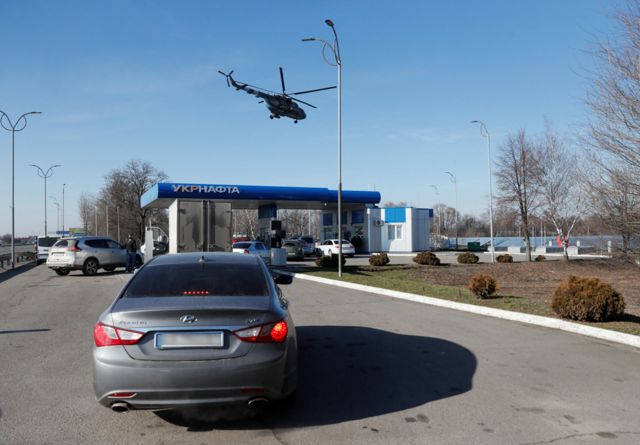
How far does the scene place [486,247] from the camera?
210 feet

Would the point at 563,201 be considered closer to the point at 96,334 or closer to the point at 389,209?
the point at 389,209

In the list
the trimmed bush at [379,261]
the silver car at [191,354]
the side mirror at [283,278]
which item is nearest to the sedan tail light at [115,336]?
the silver car at [191,354]

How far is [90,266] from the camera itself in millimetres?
22828

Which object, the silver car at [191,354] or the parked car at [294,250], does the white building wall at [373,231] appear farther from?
the silver car at [191,354]

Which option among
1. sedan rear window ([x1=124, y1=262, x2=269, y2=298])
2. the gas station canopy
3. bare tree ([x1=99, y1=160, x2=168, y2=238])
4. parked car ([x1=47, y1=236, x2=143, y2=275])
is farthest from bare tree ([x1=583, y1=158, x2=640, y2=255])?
bare tree ([x1=99, y1=160, x2=168, y2=238])

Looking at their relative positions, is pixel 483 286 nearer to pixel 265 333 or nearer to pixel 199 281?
pixel 199 281

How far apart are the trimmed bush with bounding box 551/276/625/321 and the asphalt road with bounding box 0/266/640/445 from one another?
952mm

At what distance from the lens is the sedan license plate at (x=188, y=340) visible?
13.3 feet

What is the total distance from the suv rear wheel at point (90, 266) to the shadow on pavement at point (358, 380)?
1727 centimetres

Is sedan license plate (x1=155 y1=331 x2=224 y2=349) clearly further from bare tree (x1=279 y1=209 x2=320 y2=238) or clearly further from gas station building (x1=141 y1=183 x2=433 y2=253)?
bare tree (x1=279 y1=209 x2=320 y2=238)

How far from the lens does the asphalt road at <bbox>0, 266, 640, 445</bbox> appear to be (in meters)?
4.28

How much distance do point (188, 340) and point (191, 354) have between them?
12cm

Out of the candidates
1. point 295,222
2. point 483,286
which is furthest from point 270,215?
point 295,222

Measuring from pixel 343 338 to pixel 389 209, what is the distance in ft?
148
